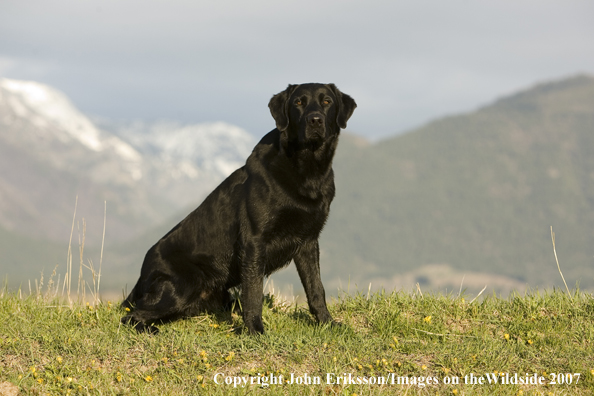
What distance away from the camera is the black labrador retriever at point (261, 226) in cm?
584

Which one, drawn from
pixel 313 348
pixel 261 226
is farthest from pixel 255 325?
pixel 261 226

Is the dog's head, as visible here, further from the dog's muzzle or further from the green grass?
the green grass

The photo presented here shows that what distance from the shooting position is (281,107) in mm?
6168

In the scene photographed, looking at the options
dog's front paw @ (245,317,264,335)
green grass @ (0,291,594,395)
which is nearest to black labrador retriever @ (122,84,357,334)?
dog's front paw @ (245,317,264,335)

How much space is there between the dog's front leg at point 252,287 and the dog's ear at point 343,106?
1.67 meters

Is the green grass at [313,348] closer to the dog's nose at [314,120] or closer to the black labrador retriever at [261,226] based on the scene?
the black labrador retriever at [261,226]

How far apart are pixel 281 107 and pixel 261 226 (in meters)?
1.29

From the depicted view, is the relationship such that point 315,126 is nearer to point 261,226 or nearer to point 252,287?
point 261,226

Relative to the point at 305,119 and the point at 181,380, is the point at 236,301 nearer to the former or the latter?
the point at 181,380

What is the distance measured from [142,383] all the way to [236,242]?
1694 millimetres

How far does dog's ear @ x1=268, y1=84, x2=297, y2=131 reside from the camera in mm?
6047

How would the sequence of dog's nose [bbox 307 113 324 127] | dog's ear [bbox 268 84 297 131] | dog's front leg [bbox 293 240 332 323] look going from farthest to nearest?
dog's front leg [bbox 293 240 332 323] → dog's ear [bbox 268 84 297 131] → dog's nose [bbox 307 113 324 127]

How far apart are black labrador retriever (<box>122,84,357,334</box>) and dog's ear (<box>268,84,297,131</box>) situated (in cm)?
1

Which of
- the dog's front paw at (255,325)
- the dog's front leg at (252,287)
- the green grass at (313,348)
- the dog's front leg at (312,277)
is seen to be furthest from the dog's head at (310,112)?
the green grass at (313,348)
